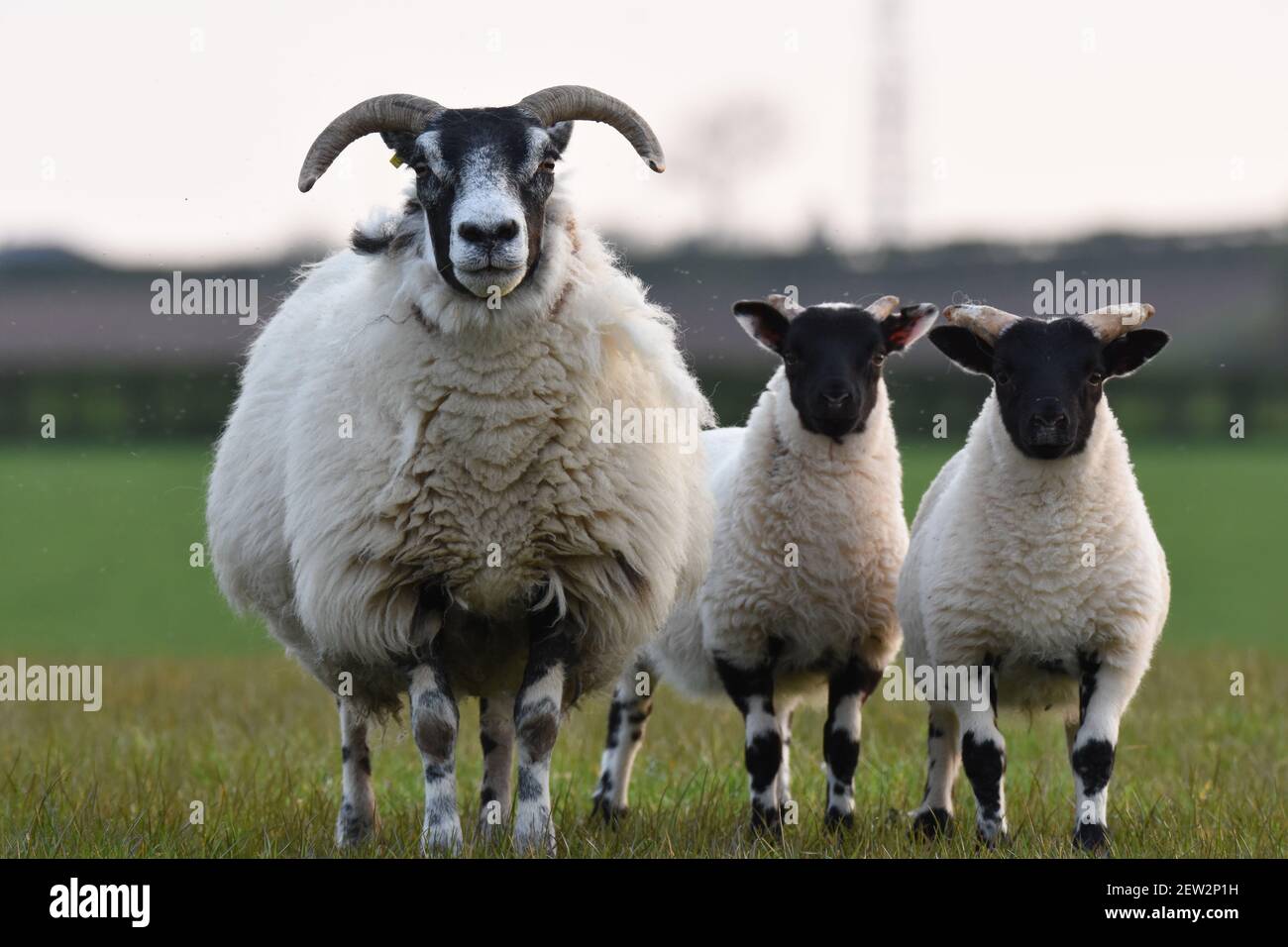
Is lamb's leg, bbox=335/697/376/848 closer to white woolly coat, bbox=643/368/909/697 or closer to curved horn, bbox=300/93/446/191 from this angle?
white woolly coat, bbox=643/368/909/697

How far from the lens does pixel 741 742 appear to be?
31.3 feet

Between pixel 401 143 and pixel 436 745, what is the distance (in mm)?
2338

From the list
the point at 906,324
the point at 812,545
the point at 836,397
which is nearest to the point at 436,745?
the point at 812,545

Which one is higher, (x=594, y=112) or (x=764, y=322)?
(x=594, y=112)

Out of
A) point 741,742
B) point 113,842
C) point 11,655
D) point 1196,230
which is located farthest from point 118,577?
point 1196,230

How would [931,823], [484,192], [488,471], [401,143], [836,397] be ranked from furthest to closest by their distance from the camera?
[836,397] < [931,823] < [401,143] < [488,471] < [484,192]

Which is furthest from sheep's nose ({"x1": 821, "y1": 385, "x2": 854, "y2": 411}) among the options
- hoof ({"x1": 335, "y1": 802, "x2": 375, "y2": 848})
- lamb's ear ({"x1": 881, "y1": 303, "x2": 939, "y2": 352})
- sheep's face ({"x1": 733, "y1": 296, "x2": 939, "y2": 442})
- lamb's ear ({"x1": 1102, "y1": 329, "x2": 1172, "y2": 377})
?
hoof ({"x1": 335, "y1": 802, "x2": 375, "y2": 848})

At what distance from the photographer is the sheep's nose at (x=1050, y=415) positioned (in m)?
6.26

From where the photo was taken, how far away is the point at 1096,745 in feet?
20.1

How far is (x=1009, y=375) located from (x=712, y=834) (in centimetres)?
217

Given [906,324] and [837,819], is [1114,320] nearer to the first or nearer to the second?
[906,324]

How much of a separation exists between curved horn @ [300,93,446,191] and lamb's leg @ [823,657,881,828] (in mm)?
2915
